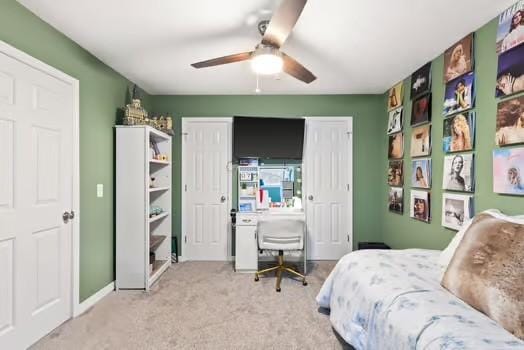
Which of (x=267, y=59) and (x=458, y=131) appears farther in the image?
(x=458, y=131)

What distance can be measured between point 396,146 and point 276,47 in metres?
2.31

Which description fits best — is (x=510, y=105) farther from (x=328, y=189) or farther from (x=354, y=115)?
(x=328, y=189)

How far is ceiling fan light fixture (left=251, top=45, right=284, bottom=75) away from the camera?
212cm

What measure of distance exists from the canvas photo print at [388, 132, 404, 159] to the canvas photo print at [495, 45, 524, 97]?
1.48m

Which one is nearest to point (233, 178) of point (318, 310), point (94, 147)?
point (94, 147)

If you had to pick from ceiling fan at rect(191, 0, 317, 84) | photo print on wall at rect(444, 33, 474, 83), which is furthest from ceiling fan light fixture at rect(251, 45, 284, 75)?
photo print on wall at rect(444, 33, 474, 83)

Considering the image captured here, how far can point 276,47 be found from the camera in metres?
2.11

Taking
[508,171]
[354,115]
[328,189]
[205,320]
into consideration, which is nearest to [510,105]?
[508,171]

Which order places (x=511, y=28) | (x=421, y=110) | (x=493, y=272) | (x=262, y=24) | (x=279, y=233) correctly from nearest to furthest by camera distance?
(x=493, y=272) → (x=511, y=28) → (x=262, y=24) → (x=421, y=110) → (x=279, y=233)

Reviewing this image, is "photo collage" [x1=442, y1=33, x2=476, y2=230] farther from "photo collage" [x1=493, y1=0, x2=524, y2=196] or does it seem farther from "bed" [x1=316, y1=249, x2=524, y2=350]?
"bed" [x1=316, y1=249, x2=524, y2=350]

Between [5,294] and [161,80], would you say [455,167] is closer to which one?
[161,80]

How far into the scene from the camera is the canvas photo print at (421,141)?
9.73 feet

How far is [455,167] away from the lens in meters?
2.54

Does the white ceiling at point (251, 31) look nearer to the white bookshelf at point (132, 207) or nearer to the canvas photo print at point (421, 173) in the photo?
the white bookshelf at point (132, 207)
